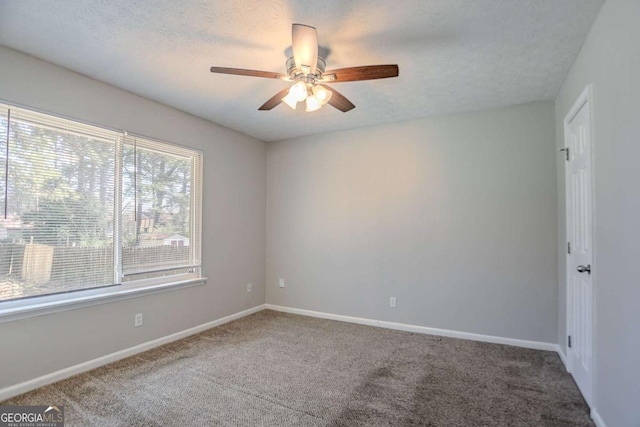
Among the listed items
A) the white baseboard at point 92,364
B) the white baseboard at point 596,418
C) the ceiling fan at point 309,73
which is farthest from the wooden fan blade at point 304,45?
the white baseboard at point 92,364

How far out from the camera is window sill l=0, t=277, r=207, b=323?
91.4 inches

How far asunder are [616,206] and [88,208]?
3.76 meters

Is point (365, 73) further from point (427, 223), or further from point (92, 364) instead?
point (92, 364)

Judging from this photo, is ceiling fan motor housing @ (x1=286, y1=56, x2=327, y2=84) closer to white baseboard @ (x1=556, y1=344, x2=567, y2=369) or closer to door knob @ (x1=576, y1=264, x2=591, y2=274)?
door knob @ (x1=576, y1=264, x2=591, y2=274)

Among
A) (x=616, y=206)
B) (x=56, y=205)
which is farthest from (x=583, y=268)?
(x=56, y=205)

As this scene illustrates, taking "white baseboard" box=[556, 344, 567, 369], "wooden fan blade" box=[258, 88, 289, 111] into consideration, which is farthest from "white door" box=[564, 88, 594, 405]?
"wooden fan blade" box=[258, 88, 289, 111]

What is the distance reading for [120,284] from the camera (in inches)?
119

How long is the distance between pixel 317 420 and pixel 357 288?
2206 mm

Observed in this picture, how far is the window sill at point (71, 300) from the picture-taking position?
232 cm

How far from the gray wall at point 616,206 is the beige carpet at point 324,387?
57cm

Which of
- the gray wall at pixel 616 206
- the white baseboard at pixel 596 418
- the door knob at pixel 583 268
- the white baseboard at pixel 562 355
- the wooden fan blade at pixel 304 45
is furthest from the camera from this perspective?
the white baseboard at pixel 562 355

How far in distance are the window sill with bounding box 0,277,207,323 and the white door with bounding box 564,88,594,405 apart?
3681mm

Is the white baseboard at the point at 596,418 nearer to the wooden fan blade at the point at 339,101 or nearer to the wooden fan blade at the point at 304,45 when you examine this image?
the wooden fan blade at the point at 339,101

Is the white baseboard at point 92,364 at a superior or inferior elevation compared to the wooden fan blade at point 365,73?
inferior
